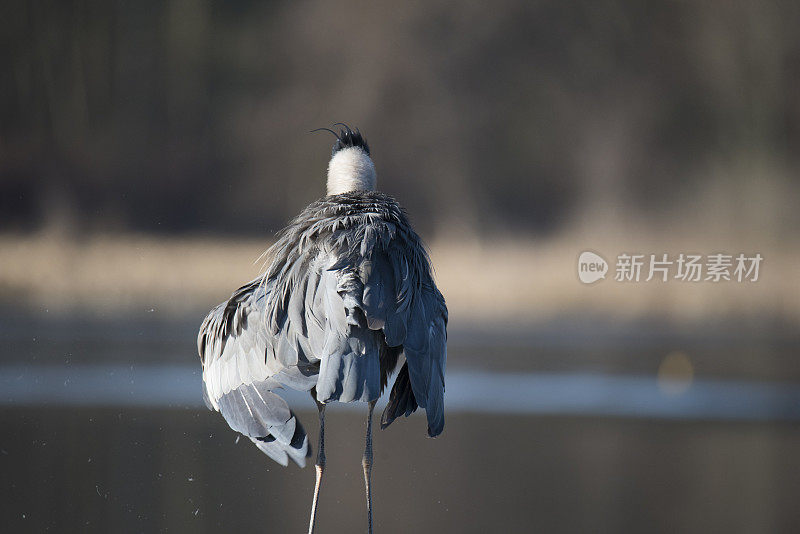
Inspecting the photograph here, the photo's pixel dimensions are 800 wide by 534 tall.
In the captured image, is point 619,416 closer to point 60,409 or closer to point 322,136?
point 60,409

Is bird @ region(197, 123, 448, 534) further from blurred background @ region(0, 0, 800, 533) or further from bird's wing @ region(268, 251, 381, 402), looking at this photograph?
blurred background @ region(0, 0, 800, 533)

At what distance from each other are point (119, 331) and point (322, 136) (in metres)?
3.39

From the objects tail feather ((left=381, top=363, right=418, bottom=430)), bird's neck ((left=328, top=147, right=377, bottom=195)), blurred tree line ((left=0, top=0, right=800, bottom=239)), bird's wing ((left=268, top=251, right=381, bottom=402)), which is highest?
blurred tree line ((left=0, top=0, right=800, bottom=239))

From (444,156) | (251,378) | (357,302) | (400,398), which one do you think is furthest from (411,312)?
(444,156)

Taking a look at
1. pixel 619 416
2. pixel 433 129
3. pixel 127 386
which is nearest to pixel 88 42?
pixel 433 129

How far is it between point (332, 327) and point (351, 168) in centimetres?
74

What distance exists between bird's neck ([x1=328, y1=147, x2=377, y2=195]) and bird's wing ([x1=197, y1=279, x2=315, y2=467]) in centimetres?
39

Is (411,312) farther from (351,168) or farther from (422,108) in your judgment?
(422,108)

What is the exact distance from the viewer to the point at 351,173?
2805mm

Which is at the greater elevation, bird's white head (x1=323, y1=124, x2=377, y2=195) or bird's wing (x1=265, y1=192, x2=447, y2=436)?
bird's white head (x1=323, y1=124, x2=377, y2=195)

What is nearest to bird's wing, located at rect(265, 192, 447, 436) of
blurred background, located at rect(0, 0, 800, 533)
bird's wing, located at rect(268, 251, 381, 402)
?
bird's wing, located at rect(268, 251, 381, 402)

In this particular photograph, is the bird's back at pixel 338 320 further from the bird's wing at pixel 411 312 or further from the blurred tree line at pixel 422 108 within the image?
the blurred tree line at pixel 422 108

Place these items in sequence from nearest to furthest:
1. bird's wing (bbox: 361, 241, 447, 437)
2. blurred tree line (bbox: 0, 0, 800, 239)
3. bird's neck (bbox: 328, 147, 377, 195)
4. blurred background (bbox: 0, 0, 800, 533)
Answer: bird's wing (bbox: 361, 241, 447, 437)
bird's neck (bbox: 328, 147, 377, 195)
blurred background (bbox: 0, 0, 800, 533)
blurred tree line (bbox: 0, 0, 800, 239)

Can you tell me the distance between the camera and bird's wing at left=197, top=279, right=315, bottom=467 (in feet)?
7.70
